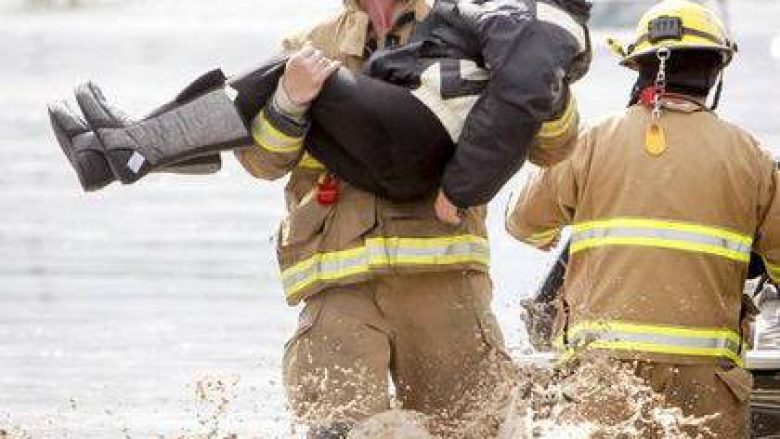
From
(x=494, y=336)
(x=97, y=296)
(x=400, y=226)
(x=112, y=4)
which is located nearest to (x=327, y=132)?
(x=400, y=226)

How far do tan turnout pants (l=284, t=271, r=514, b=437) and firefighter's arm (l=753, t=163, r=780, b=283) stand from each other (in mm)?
977

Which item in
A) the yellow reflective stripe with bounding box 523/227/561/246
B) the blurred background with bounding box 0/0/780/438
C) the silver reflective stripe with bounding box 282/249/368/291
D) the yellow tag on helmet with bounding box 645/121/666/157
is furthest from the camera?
the blurred background with bounding box 0/0/780/438

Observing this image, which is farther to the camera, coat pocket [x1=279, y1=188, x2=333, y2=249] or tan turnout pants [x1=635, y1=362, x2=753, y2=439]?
tan turnout pants [x1=635, y1=362, x2=753, y2=439]

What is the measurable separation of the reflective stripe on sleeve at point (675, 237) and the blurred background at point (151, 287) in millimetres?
1138

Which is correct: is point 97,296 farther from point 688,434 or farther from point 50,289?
point 688,434

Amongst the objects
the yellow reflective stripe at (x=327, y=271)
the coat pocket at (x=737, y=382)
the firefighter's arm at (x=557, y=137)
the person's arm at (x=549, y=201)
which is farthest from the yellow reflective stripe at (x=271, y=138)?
the coat pocket at (x=737, y=382)

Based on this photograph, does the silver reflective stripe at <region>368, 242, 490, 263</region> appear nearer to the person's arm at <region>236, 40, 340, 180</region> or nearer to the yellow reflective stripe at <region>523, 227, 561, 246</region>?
the person's arm at <region>236, 40, 340, 180</region>

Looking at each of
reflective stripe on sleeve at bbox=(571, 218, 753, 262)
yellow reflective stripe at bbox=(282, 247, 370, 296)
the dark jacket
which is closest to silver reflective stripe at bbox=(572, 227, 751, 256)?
reflective stripe on sleeve at bbox=(571, 218, 753, 262)

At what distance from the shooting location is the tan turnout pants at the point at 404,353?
6785 mm

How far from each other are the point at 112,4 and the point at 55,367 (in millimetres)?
50923

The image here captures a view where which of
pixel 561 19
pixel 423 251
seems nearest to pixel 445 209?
pixel 423 251

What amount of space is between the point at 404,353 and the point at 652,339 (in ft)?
2.81

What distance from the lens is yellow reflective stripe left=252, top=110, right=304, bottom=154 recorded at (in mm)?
6762

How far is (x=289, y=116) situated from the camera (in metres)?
6.73
